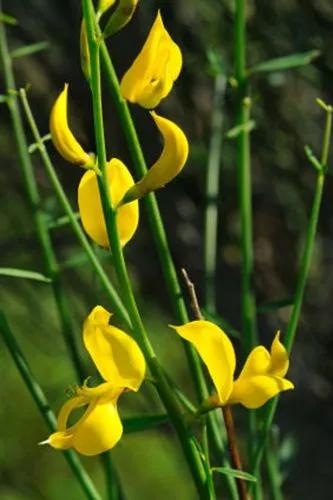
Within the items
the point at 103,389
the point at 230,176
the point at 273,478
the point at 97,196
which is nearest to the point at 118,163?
the point at 97,196

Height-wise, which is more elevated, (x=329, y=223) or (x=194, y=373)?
(x=194, y=373)

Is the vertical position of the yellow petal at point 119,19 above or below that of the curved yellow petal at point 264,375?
above

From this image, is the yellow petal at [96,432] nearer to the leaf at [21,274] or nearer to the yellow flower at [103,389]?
the yellow flower at [103,389]

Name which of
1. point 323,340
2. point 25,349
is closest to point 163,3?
point 323,340

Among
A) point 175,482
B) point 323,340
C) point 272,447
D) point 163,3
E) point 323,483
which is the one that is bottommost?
point 175,482

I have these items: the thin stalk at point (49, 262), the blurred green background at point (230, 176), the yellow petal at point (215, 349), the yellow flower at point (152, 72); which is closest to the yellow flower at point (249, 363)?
the yellow petal at point (215, 349)

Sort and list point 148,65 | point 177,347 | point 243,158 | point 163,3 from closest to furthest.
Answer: point 148,65
point 243,158
point 163,3
point 177,347

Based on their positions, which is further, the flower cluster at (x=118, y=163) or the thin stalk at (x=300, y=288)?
the thin stalk at (x=300, y=288)

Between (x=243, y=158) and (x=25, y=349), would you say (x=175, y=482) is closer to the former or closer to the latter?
(x=25, y=349)
